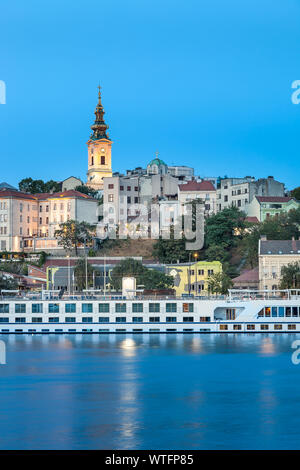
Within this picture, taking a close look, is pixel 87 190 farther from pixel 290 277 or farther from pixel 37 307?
pixel 37 307

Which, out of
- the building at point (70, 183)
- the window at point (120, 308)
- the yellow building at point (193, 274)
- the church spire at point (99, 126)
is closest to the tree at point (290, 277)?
the yellow building at point (193, 274)

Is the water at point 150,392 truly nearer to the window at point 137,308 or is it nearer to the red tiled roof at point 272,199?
the window at point 137,308

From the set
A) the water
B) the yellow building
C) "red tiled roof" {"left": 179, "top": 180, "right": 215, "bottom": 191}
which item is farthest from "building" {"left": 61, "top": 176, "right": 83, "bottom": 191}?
the water

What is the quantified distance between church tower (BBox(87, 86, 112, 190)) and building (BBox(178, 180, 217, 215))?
83.3ft

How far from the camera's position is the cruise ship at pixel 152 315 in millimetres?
55781

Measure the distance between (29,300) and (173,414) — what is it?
1014 inches

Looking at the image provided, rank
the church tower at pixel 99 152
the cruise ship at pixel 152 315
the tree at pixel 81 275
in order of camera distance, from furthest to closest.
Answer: the church tower at pixel 99 152, the tree at pixel 81 275, the cruise ship at pixel 152 315

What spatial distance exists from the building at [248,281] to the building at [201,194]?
23.2 metres

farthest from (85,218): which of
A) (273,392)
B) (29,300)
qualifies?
(273,392)

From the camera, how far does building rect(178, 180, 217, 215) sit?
95.4 meters

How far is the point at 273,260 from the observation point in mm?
71000

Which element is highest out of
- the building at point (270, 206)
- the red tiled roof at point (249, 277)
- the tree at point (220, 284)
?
the building at point (270, 206)

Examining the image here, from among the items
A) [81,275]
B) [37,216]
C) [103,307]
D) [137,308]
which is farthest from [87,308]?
[37,216]
